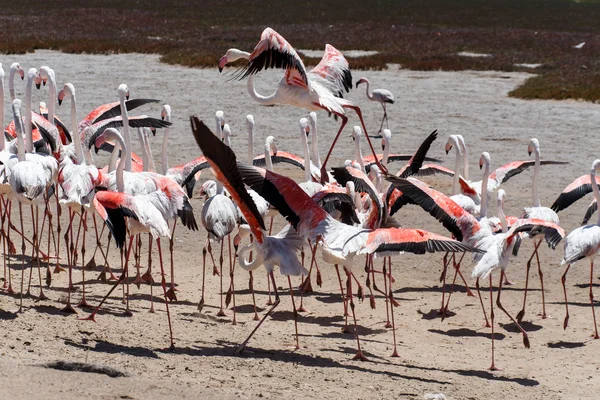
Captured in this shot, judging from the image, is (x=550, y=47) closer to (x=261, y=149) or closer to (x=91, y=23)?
(x=91, y=23)

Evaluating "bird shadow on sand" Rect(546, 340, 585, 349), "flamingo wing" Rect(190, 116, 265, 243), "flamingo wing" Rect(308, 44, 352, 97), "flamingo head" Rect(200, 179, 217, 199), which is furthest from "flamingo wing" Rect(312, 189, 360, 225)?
"bird shadow on sand" Rect(546, 340, 585, 349)

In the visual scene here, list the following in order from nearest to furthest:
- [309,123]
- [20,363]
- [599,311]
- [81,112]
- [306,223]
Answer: [20,363]
[306,223]
[599,311]
[309,123]
[81,112]

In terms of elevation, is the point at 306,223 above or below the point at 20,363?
above

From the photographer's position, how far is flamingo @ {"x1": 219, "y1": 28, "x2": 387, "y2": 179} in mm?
8336

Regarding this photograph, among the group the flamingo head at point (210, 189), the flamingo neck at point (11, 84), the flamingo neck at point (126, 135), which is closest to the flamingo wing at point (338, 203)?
the flamingo head at point (210, 189)

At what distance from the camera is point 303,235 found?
7.47 meters

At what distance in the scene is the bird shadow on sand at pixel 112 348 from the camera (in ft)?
22.2

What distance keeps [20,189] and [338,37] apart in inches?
1125

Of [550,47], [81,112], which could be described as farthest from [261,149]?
[550,47]

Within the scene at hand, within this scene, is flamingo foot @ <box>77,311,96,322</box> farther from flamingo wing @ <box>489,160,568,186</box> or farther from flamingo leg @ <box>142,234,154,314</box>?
flamingo wing @ <box>489,160,568,186</box>

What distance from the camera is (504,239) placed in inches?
311

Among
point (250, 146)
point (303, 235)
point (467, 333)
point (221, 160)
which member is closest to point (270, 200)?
point (303, 235)

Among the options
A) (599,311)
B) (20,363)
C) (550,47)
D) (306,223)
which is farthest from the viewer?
(550,47)

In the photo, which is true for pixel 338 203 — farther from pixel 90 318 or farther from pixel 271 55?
pixel 90 318
